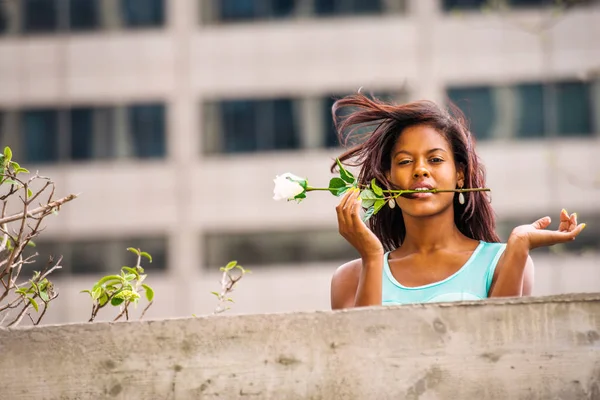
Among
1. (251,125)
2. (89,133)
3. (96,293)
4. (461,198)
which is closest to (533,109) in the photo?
(251,125)

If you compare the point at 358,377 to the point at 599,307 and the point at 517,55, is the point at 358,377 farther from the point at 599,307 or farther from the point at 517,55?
the point at 517,55

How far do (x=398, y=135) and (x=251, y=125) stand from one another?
57.8ft

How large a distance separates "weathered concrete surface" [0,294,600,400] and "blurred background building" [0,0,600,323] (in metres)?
17.9

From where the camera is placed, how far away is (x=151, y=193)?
21.1m

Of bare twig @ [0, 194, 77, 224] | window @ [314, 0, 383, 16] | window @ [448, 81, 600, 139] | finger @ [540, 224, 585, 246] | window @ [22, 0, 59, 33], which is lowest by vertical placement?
finger @ [540, 224, 585, 246]

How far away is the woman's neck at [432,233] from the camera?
348cm

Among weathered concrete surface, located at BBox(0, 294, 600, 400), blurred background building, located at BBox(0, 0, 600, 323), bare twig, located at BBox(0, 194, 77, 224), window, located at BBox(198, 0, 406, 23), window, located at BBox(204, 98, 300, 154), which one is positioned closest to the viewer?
weathered concrete surface, located at BBox(0, 294, 600, 400)

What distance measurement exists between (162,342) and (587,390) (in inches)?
43.9

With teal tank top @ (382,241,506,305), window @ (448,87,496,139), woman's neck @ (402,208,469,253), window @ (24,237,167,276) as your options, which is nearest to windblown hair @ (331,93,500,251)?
woman's neck @ (402,208,469,253)

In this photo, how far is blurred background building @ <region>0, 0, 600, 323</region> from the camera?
67.9ft

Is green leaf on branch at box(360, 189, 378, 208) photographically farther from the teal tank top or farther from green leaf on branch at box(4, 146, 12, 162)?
green leaf on branch at box(4, 146, 12, 162)

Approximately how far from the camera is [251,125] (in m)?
21.0

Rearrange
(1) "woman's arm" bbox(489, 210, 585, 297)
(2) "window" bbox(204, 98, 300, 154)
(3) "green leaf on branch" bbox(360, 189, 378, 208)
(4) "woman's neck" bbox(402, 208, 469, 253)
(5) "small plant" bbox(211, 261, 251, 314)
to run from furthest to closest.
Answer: (2) "window" bbox(204, 98, 300, 154) < (4) "woman's neck" bbox(402, 208, 469, 253) < (5) "small plant" bbox(211, 261, 251, 314) < (3) "green leaf on branch" bbox(360, 189, 378, 208) < (1) "woman's arm" bbox(489, 210, 585, 297)

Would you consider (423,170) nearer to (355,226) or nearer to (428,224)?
(428,224)
